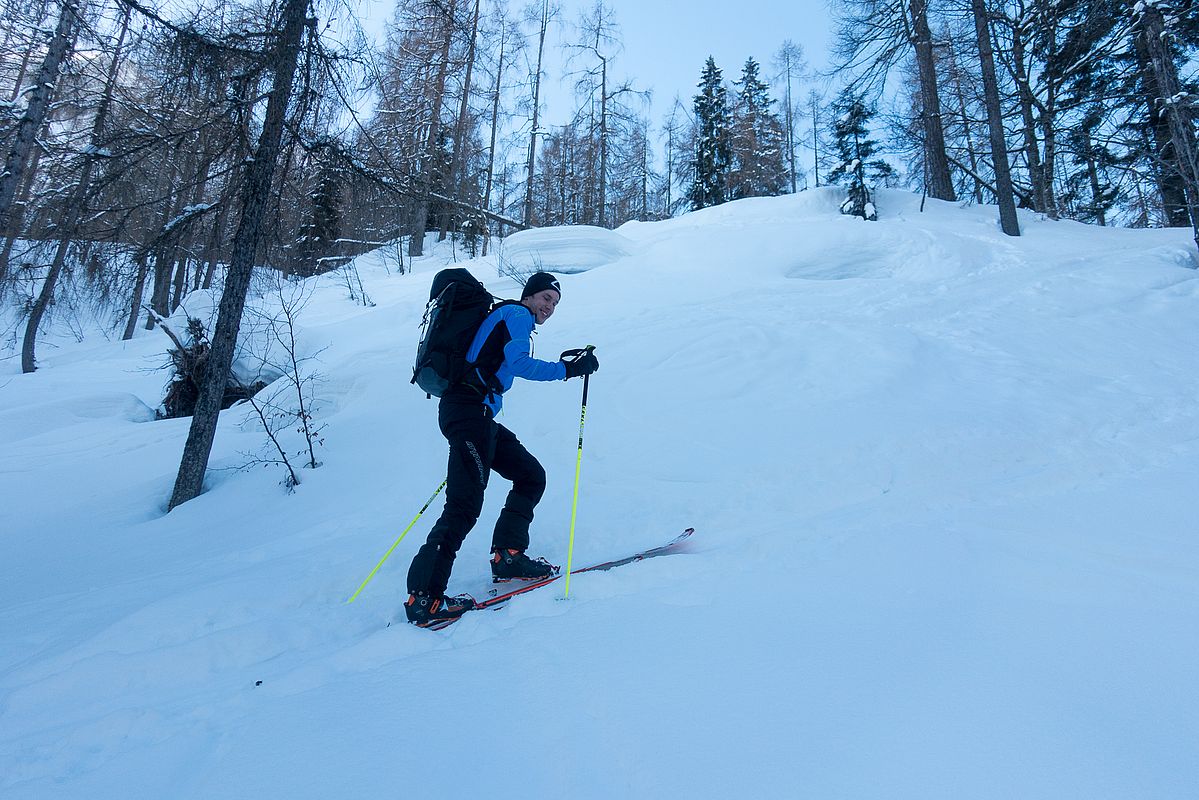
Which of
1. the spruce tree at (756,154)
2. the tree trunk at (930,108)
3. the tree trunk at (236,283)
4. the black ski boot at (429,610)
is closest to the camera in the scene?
the black ski boot at (429,610)

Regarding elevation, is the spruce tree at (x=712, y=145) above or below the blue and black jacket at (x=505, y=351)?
above

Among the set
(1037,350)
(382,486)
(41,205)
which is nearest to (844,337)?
(1037,350)

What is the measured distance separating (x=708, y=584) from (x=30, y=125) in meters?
7.91

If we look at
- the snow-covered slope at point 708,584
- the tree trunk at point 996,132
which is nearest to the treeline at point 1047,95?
the tree trunk at point 996,132

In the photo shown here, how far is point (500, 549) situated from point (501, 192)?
70.1 feet

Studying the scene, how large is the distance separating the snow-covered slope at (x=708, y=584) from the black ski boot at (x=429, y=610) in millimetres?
156

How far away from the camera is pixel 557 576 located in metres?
3.47

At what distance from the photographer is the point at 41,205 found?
5266 mm

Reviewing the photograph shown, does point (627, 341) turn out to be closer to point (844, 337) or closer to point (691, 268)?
point (844, 337)

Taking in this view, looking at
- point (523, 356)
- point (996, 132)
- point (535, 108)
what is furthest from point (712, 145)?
point (523, 356)

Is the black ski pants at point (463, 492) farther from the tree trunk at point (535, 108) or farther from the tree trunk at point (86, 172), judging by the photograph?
the tree trunk at point (535, 108)

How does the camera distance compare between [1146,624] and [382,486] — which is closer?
[1146,624]

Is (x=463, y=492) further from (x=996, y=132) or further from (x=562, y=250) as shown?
(x=996, y=132)

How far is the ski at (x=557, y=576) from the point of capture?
3108mm
